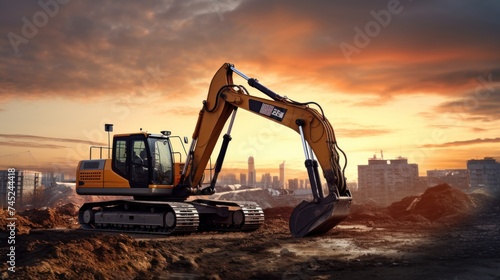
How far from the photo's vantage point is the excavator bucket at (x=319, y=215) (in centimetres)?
1380

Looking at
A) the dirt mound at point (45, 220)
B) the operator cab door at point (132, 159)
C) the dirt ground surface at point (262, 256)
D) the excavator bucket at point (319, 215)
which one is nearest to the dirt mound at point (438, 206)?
the dirt ground surface at point (262, 256)

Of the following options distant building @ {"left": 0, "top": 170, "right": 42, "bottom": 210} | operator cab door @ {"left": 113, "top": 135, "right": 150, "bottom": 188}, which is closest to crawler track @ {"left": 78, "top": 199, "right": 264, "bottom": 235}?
operator cab door @ {"left": 113, "top": 135, "right": 150, "bottom": 188}

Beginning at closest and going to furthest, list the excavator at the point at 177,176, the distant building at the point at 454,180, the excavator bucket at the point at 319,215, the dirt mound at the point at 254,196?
the excavator bucket at the point at 319,215 → the excavator at the point at 177,176 → the dirt mound at the point at 254,196 → the distant building at the point at 454,180

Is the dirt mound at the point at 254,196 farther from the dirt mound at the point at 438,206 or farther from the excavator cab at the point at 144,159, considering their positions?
the excavator cab at the point at 144,159

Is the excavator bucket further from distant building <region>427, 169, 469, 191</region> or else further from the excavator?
distant building <region>427, 169, 469, 191</region>

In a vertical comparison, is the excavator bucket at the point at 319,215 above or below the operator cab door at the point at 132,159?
below

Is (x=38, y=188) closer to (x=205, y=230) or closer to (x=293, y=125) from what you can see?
(x=205, y=230)

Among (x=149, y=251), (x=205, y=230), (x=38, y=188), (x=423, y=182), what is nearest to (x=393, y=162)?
(x=423, y=182)

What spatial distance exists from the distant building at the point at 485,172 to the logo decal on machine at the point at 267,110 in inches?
3973

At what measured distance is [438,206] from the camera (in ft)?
94.1

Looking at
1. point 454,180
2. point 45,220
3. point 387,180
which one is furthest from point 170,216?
point 454,180

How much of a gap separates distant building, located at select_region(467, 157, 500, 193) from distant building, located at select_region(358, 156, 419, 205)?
14.0 metres

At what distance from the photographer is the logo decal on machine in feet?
51.1

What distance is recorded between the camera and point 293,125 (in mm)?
15219
